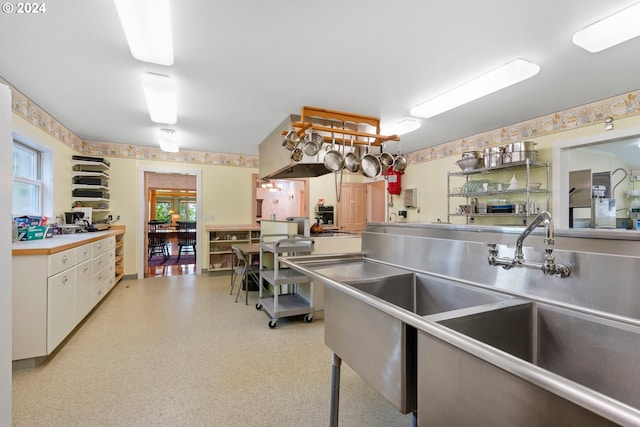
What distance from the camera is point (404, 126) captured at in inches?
146

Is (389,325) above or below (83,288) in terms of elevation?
above

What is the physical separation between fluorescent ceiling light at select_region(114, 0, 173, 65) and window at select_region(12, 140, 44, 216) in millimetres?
2422

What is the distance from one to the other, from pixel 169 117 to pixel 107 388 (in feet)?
9.00

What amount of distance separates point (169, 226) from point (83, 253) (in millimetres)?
6761

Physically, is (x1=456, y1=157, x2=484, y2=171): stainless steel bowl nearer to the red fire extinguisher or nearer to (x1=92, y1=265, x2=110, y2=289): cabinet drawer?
the red fire extinguisher

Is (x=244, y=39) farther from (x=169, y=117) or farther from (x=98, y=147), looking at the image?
(x=98, y=147)

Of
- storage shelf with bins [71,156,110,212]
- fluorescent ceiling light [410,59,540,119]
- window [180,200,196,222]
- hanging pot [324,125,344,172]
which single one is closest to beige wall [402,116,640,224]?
fluorescent ceiling light [410,59,540,119]

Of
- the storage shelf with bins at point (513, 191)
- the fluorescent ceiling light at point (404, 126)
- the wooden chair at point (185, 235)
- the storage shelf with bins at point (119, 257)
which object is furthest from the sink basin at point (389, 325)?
the wooden chair at point (185, 235)

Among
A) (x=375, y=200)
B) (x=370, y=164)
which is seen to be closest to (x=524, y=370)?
(x=370, y=164)

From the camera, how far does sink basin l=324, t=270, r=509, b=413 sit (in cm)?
A: 100

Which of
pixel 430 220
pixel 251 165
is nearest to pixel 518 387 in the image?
pixel 430 220

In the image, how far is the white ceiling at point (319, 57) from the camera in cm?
176

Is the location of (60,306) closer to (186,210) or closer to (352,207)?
(352,207)

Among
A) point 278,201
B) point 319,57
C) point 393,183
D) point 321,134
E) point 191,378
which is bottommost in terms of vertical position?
point 191,378
